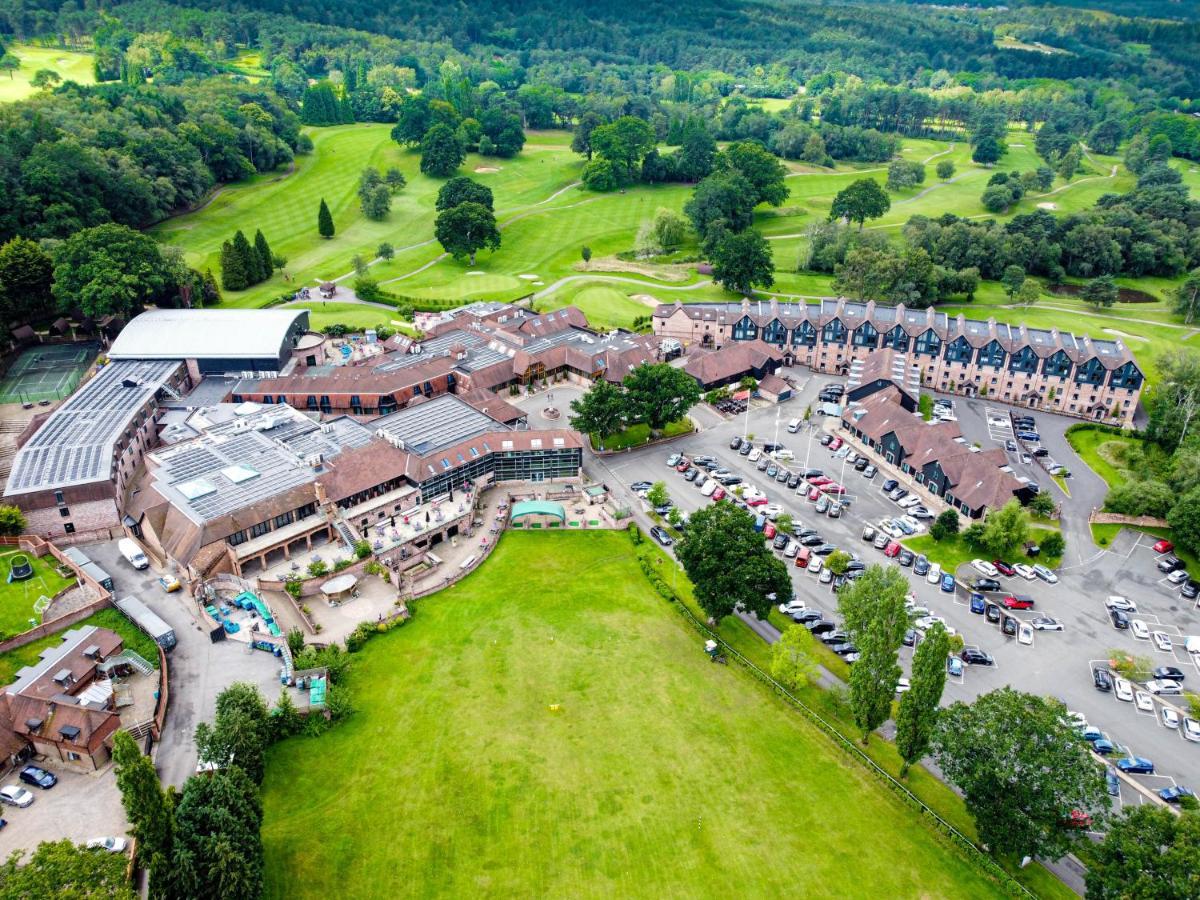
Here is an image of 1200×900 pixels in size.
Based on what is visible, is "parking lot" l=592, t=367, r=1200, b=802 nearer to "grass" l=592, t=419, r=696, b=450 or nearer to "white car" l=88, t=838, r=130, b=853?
"grass" l=592, t=419, r=696, b=450

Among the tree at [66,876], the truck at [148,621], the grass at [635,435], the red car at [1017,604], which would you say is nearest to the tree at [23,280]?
the truck at [148,621]

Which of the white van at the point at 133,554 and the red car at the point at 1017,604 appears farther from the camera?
the white van at the point at 133,554

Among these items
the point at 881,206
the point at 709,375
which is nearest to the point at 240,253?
the point at 709,375

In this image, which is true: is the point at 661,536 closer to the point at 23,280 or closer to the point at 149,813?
the point at 149,813

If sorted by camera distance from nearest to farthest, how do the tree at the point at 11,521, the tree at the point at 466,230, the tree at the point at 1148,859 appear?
1. the tree at the point at 1148,859
2. the tree at the point at 11,521
3. the tree at the point at 466,230

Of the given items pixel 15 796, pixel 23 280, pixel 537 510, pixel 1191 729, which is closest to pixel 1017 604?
pixel 1191 729

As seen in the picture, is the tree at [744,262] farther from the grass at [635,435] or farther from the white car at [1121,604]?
the white car at [1121,604]

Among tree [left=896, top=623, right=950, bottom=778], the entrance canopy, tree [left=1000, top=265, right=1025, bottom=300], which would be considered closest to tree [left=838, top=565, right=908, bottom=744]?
tree [left=896, top=623, right=950, bottom=778]
